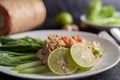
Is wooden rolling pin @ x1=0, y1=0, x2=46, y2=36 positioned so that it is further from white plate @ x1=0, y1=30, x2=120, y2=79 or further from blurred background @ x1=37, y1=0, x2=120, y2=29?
blurred background @ x1=37, y1=0, x2=120, y2=29

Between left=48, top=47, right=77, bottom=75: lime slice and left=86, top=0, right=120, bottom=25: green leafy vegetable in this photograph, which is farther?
left=86, top=0, right=120, bottom=25: green leafy vegetable

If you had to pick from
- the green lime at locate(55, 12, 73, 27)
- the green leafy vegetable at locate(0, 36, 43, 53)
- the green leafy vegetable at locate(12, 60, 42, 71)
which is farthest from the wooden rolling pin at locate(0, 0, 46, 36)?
the green leafy vegetable at locate(12, 60, 42, 71)

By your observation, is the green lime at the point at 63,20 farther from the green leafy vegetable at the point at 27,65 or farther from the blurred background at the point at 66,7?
the green leafy vegetable at the point at 27,65

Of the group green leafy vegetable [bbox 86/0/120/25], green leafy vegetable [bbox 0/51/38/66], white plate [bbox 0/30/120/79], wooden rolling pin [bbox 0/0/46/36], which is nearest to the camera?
white plate [bbox 0/30/120/79]

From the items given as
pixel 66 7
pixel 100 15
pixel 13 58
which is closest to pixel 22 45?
pixel 13 58

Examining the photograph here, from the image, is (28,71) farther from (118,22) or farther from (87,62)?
(118,22)

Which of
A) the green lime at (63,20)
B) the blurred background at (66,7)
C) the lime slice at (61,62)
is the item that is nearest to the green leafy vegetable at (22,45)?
the lime slice at (61,62)

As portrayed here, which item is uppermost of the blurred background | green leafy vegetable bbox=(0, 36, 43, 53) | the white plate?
green leafy vegetable bbox=(0, 36, 43, 53)

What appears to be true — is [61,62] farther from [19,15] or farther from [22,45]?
[19,15]
